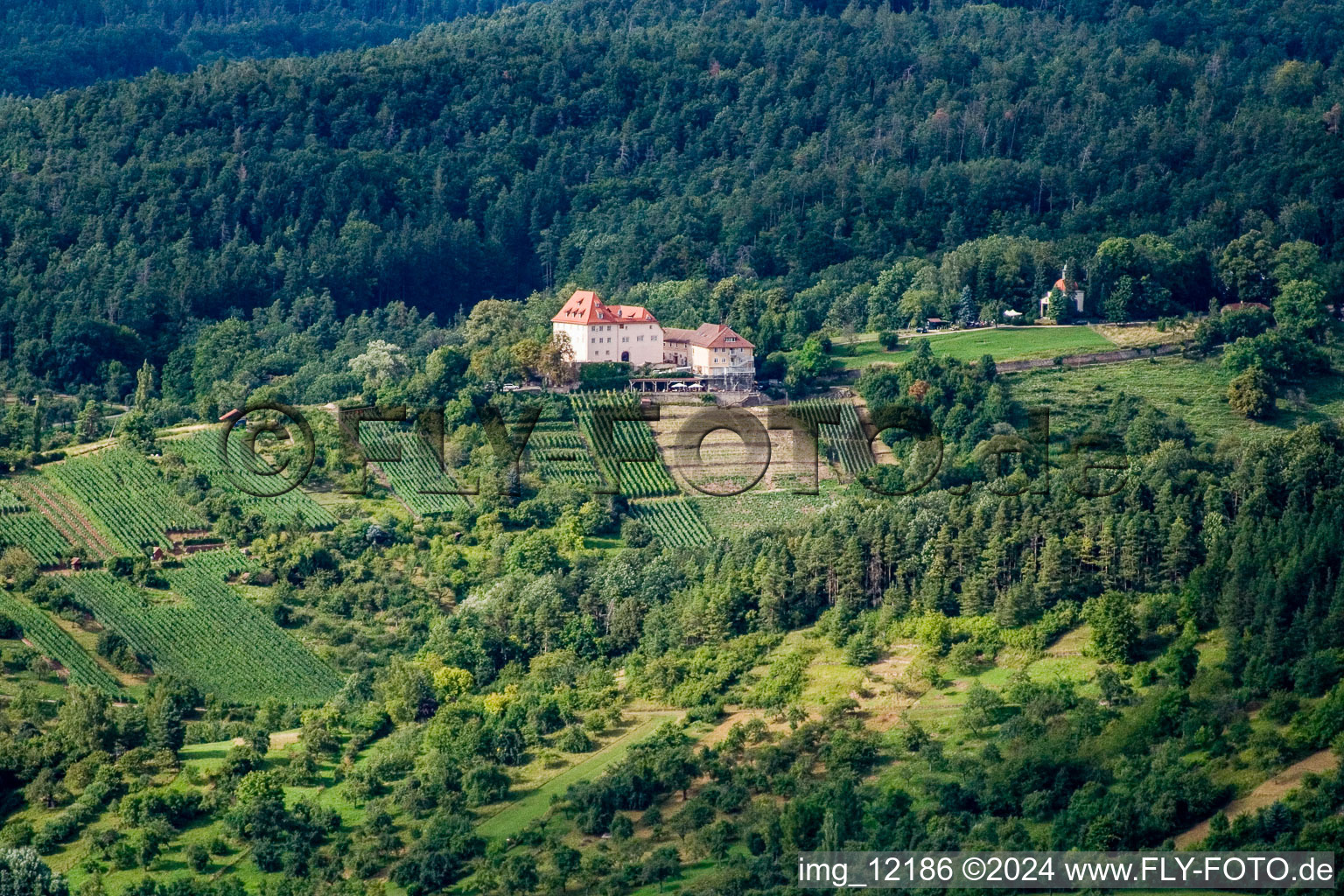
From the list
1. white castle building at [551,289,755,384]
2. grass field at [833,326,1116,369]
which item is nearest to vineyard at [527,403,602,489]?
white castle building at [551,289,755,384]

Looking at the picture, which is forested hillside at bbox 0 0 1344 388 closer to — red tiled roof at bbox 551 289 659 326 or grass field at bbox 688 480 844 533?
red tiled roof at bbox 551 289 659 326

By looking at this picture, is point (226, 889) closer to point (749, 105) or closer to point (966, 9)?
point (749, 105)

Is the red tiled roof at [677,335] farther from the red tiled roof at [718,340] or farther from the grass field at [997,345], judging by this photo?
the grass field at [997,345]

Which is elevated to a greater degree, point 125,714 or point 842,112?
point 842,112

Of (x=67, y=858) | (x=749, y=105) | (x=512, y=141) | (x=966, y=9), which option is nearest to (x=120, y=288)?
(x=512, y=141)

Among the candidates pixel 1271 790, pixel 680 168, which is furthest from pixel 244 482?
pixel 680 168

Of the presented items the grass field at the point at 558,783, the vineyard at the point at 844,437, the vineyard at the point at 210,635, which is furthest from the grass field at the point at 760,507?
the vineyard at the point at 210,635

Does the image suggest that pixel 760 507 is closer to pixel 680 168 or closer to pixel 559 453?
pixel 559 453
